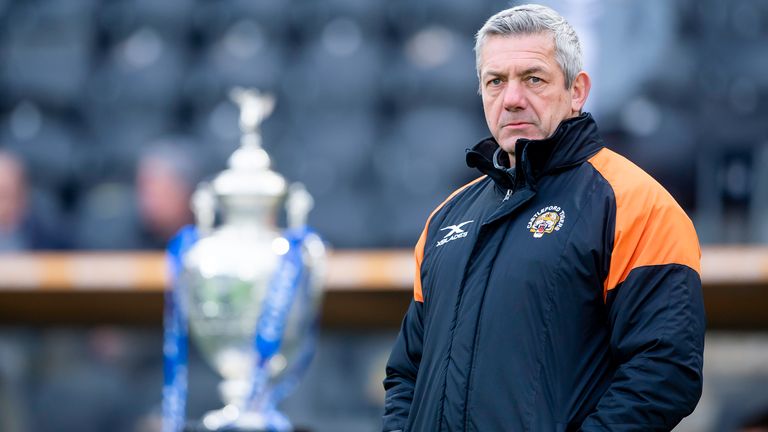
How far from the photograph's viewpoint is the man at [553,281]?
1.42 meters

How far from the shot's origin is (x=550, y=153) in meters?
1.57

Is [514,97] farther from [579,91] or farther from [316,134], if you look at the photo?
[316,134]

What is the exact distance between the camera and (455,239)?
1616 mm

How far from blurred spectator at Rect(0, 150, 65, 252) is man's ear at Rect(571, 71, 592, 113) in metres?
2.54

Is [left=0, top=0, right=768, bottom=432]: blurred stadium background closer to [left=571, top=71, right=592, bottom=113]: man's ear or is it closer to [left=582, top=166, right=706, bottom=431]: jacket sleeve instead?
[left=571, top=71, right=592, bottom=113]: man's ear

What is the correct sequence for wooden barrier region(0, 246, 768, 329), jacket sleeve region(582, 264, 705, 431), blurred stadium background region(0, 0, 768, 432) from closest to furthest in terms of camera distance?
jacket sleeve region(582, 264, 705, 431) → wooden barrier region(0, 246, 768, 329) → blurred stadium background region(0, 0, 768, 432)

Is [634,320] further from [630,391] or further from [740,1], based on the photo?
[740,1]

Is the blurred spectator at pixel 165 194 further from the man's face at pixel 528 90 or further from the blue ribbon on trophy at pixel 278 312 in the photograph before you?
the man's face at pixel 528 90

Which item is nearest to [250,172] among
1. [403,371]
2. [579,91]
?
[403,371]

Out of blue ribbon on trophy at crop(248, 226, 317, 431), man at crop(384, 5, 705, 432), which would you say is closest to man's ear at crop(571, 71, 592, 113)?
man at crop(384, 5, 705, 432)

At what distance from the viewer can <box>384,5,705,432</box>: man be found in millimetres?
1417

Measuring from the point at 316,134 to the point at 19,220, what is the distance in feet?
3.30

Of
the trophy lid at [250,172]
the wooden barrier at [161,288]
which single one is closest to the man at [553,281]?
the trophy lid at [250,172]

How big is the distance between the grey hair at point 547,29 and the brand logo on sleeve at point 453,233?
21cm
